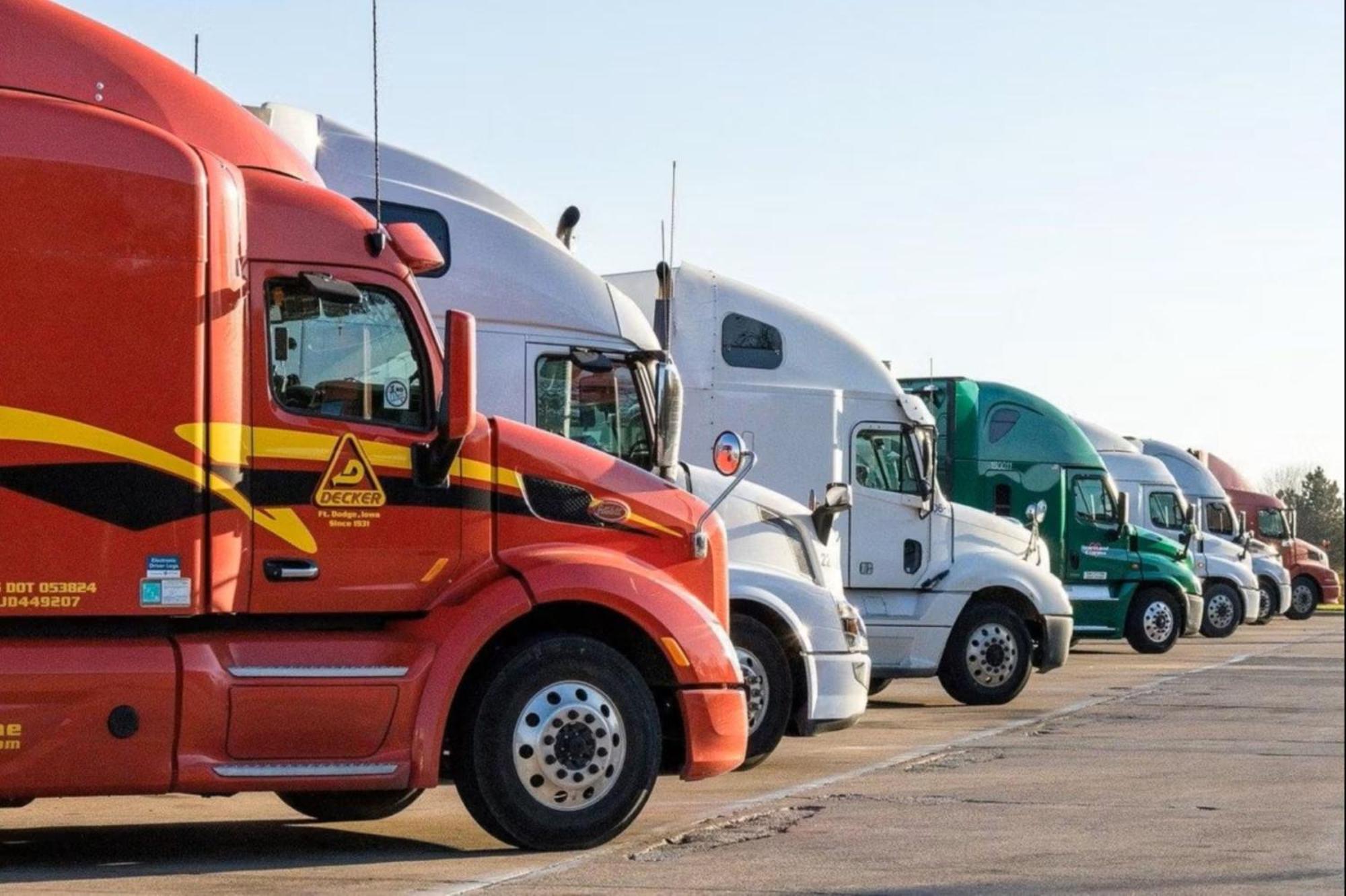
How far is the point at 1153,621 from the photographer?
2809cm

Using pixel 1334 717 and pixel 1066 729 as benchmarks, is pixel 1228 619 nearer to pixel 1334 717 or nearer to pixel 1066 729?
pixel 1066 729

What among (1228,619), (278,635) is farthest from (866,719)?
(1228,619)

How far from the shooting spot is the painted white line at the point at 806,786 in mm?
8438

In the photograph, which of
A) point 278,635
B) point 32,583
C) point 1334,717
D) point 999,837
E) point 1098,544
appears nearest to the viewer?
point 1334,717

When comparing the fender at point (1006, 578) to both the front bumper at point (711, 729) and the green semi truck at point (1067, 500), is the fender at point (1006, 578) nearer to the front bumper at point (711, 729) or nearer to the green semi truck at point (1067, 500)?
the green semi truck at point (1067, 500)

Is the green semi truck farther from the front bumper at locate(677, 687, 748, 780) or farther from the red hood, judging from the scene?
the red hood

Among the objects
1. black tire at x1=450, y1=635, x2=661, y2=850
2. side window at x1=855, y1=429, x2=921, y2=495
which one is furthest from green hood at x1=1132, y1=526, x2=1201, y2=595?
black tire at x1=450, y1=635, x2=661, y2=850

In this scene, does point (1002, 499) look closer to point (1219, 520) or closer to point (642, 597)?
point (1219, 520)

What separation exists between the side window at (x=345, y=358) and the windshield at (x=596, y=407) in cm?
243

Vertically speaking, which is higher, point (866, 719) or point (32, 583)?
point (32, 583)

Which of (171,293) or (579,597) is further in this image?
(579,597)

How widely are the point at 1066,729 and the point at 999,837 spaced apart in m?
6.90

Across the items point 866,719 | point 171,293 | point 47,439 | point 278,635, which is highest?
point 171,293

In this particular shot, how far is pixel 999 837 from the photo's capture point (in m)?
9.54
